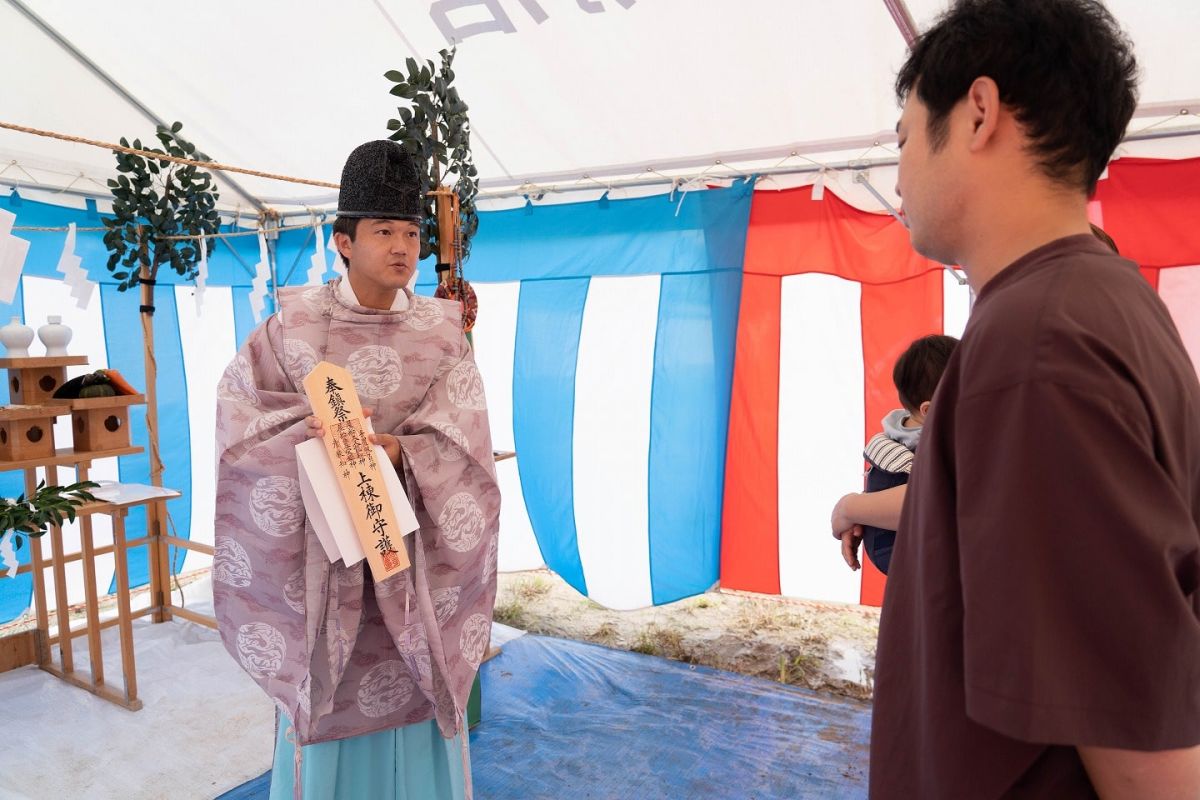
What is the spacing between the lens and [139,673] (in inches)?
130

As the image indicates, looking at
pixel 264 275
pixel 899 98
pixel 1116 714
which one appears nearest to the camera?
pixel 1116 714

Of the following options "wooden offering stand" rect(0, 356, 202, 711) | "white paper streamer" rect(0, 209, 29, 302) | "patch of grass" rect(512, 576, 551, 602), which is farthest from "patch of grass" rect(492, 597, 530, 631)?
"white paper streamer" rect(0, 209, 29, 302)

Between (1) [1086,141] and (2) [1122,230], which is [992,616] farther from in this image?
(2) [1122,230]

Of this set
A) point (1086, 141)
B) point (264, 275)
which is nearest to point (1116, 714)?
point (1086, 141)

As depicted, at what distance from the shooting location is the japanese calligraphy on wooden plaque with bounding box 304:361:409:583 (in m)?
1.49

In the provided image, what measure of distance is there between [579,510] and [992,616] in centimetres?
350

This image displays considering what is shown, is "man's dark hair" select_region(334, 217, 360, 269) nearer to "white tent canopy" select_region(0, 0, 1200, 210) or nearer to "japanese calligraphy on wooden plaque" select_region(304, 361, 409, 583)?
"japanese calligraphy on wooden plaque" select_region(304, 361, 409, 583)

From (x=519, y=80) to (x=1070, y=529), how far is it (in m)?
3.16

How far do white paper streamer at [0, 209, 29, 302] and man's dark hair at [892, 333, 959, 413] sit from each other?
2346 millimetres

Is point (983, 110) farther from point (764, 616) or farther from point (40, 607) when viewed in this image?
point (40, 607)

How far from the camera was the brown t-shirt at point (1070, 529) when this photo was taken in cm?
51

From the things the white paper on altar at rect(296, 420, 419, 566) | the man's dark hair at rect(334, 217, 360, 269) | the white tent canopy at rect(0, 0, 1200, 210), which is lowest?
the white paper on altar at rect(296, 420, 419, 566)

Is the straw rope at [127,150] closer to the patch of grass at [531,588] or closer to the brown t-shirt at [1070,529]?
the brown t-shirt at [1070,529]

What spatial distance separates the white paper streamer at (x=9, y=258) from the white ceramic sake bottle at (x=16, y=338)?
853 mm
